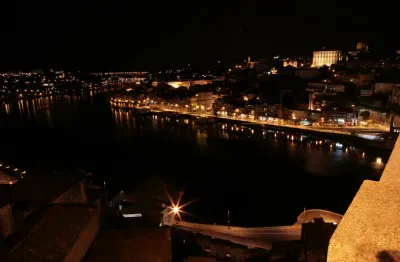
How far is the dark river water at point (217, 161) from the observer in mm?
5887

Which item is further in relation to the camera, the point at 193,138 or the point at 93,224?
the point at 193,138

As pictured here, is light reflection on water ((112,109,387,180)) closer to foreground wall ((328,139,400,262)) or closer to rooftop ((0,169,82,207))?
rooftop ((0,169,82,207))

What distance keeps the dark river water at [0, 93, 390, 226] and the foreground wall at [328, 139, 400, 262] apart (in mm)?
4403

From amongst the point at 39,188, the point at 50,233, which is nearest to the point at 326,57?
the point at 39,188

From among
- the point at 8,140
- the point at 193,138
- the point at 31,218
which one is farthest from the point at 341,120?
the point at 8,140

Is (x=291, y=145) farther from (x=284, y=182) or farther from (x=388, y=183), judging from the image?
(x=388, y=183)

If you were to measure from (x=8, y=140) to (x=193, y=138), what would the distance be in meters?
6.70

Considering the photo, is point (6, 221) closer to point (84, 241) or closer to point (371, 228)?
point (84, 241)

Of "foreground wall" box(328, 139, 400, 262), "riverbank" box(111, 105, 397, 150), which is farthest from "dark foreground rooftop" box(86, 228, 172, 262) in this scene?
"riverbank" box(111, 105, 397, 150)

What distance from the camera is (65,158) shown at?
912 centimetres

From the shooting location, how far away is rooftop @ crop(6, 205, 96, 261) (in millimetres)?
2137

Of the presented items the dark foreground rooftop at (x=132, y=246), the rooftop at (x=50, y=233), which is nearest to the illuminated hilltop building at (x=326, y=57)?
the dark foreground rooftop at (x=132, y=246)

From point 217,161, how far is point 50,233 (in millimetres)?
6679

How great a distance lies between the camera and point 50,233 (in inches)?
93.2
